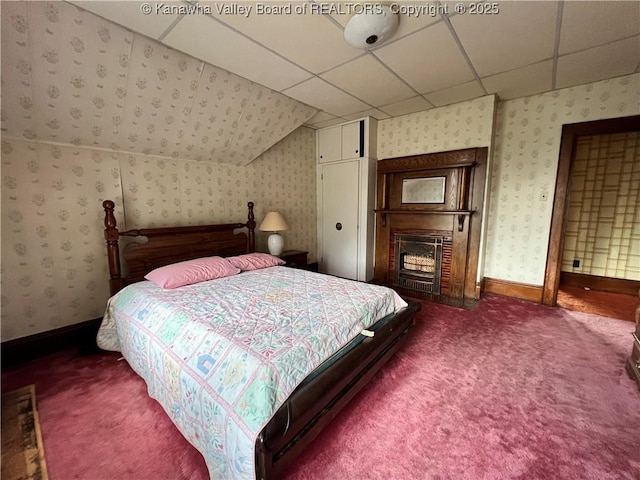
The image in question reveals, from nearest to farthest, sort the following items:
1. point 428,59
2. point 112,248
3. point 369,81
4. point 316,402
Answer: point 316,402
point 428,59
point 112,248
point 369,81

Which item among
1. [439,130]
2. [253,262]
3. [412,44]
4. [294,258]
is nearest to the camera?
[412,44]

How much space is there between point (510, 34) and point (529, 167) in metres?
1.72

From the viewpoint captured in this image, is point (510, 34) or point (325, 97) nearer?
point (510, 34)

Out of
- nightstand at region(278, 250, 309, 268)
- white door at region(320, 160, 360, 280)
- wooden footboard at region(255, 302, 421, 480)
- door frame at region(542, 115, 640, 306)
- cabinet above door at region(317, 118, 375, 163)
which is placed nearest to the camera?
wooden footboard at region(255, 302, 421, 480)

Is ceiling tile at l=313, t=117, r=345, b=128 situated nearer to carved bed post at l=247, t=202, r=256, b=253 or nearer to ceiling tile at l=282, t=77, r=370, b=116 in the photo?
ceiling tile at l=282, t=77, r=370, b=116

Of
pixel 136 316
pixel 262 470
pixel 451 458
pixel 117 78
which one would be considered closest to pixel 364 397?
pixel 451 458

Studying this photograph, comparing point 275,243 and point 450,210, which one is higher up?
point 450,210

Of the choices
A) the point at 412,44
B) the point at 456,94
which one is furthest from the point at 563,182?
the point at 412,44

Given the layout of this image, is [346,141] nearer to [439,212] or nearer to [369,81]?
[369,81]

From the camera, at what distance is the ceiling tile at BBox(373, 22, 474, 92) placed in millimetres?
1860

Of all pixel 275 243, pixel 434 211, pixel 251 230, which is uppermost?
pixel 434 211

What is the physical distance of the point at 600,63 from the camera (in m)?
2.22


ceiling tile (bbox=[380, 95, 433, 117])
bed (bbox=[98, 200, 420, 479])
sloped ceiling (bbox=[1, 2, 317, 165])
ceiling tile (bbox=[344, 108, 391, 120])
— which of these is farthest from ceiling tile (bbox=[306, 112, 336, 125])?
bed (bbox=[98, 200, 420, 479])

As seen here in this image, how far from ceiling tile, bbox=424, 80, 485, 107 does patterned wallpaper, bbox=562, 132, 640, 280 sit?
1856 millimetres
